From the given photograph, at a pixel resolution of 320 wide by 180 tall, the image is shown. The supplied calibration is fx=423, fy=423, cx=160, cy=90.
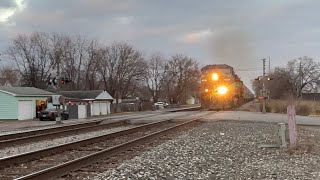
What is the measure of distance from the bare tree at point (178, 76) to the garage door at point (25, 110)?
2826 inches

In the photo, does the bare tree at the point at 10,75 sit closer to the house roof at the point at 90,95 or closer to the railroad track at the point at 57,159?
the house roof at the point at 90,95

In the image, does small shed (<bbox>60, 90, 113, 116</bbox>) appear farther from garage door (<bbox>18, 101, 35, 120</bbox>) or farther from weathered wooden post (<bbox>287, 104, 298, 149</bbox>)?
weathered wooden post (<bbox>287, 104, 298, 149</bbox>)

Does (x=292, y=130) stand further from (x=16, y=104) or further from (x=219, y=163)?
(x=16, y=104)

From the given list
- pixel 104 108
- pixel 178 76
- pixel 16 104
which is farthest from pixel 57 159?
pixel 178 76

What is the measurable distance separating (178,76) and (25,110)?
75245 millimetres

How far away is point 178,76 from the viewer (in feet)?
403

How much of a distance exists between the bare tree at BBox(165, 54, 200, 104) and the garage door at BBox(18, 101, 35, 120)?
71775mm

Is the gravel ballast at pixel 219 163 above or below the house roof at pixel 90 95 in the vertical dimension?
below

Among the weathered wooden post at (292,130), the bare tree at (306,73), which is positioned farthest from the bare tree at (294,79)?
the weathered wooden post at (292,130)

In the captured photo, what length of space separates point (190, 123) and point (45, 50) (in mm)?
68212

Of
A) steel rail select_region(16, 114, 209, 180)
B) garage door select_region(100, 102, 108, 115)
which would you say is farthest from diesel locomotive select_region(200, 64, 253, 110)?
steel rail select_region(16, 114, 209, 180)

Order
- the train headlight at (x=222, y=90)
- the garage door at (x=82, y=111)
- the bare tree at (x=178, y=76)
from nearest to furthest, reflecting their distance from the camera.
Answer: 1. the train headlight at (x=222, y=90)
2. the garage door at (x=82, y=111)
3. the bare tree at (x=178, y=76)

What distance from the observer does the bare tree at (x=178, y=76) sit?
12138 cm

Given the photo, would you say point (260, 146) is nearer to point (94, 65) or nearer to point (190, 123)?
point (190, 123)
